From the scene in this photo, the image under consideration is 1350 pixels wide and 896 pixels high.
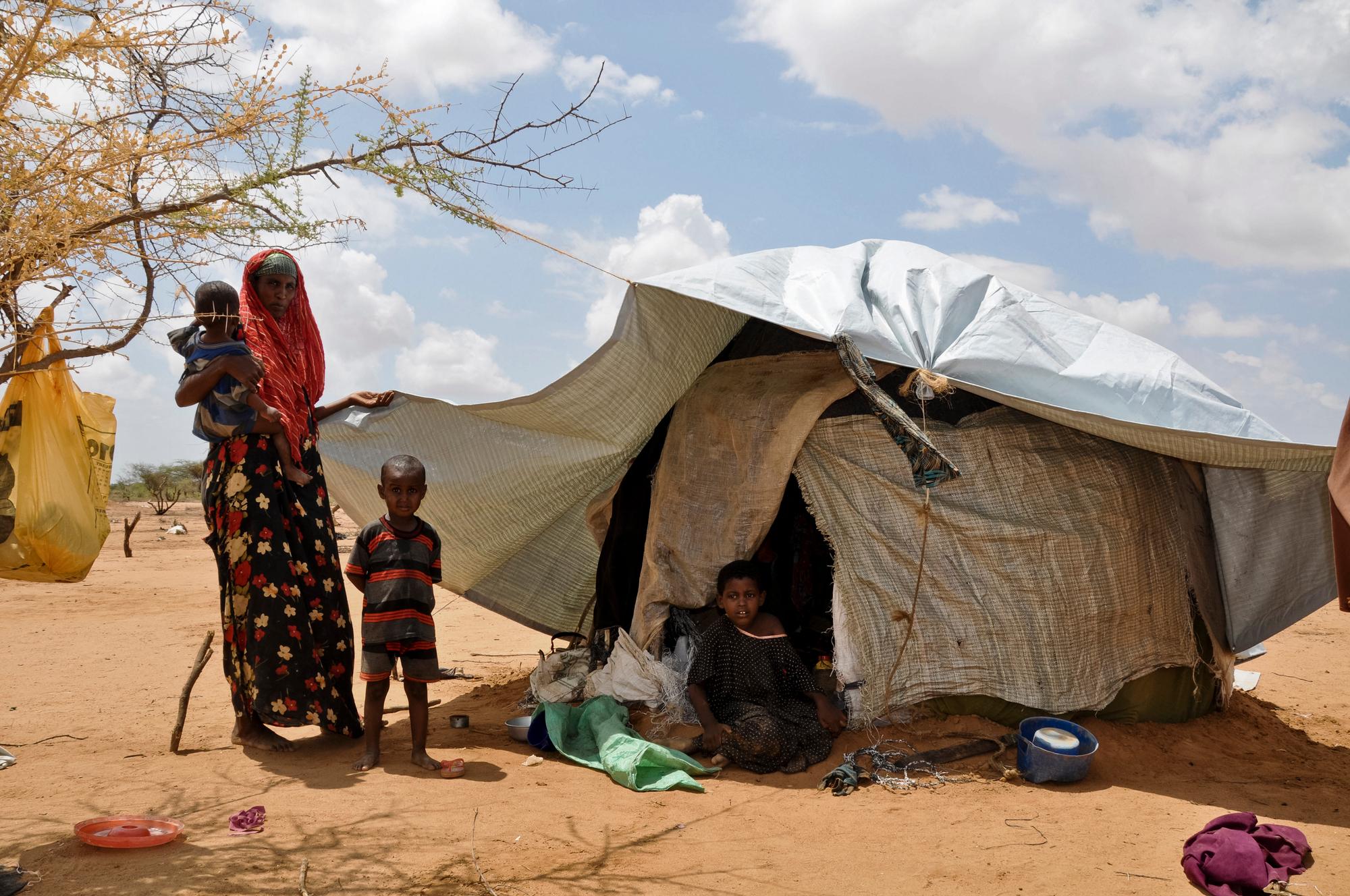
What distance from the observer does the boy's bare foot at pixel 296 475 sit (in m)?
4.04

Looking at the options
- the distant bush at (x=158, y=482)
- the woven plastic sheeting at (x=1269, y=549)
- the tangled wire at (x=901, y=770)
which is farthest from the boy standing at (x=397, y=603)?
the distant bush at (x=158, y=482)

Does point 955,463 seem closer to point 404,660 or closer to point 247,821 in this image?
point 404,660

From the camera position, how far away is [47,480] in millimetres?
3918

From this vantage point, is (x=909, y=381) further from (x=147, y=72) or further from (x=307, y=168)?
(x=147, y=72)

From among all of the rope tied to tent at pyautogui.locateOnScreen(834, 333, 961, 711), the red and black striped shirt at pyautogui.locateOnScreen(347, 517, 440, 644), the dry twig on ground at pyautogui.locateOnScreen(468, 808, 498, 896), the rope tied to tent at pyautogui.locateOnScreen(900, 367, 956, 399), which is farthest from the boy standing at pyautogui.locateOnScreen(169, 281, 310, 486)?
the rope tied to tent at pyautogui.locateOnScreen(900, 367, 956, 399)

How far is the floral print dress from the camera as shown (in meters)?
3.96

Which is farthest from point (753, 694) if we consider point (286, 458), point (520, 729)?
point (286, 458)

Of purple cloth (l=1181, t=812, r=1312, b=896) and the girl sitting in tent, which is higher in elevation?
the girl sitting in tent

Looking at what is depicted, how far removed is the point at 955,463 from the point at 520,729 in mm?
2284

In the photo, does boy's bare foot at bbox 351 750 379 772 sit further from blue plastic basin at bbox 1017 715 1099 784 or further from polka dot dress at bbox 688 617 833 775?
blue plastic basin at bbox 1017 715 1099 784

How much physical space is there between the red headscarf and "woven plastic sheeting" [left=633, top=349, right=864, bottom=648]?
1.67 metres

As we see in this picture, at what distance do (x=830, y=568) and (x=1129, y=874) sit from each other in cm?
258

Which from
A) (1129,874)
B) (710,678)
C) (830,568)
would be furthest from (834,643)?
(1129,874)

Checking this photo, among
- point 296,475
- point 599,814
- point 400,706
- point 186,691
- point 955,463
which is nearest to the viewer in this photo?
point 599,814
